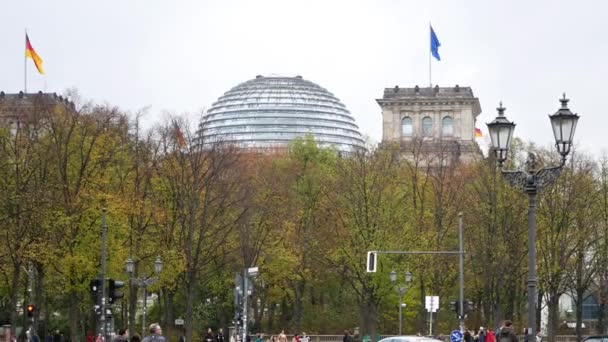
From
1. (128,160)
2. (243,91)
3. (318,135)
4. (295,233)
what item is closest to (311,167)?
(295,233)

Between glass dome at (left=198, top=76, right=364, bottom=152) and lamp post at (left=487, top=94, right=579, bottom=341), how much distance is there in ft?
494

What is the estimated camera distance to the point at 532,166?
27781mm

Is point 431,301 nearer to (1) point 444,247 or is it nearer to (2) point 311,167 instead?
(1) point 444,247

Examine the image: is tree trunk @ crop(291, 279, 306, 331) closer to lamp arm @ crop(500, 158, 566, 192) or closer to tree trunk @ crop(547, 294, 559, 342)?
tree trunk @ crop(547, 294, 559, 342)

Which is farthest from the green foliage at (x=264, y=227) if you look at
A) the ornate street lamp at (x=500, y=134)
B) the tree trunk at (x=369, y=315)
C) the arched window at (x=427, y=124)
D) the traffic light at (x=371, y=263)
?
the arched window at (x=427, y=124)

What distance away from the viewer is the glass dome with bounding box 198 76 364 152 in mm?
182375

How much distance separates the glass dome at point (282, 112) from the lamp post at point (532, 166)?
151 meters

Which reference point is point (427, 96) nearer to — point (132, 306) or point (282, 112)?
point (282, 112)

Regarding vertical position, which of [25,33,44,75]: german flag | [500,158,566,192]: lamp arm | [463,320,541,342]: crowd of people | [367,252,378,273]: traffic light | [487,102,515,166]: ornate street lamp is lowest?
[463,320,541,342]: crowd of people

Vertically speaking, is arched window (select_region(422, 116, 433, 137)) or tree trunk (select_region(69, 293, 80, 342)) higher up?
arched window (select_region(422, 116, 433, 137))

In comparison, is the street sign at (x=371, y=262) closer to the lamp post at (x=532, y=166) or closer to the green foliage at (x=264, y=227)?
the green foliage at (x=264, y=227)

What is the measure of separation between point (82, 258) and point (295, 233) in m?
23.1

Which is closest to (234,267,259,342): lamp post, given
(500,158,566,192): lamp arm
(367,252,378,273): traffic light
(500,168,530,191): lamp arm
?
(367,252,378,273): traffic light

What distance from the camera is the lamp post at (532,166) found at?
2586 centimetres
